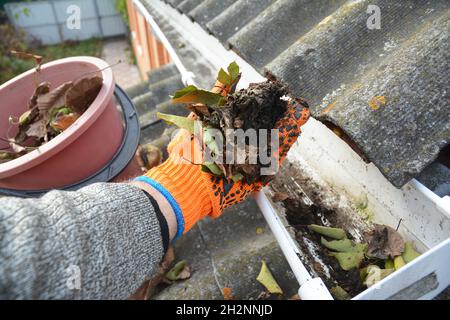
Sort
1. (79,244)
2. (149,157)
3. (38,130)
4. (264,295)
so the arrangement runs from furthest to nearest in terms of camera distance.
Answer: (149,157) → (38,130) → (264,295) → (79,244)

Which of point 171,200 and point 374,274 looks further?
point 171,200

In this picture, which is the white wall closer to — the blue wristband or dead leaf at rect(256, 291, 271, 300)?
the blue wristband

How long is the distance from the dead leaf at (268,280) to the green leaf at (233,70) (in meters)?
0.65

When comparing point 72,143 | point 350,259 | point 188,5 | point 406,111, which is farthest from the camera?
point 188,5

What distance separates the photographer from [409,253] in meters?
0.93

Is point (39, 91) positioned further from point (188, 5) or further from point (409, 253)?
point (409, 253)

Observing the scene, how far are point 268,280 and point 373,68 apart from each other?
Result: 0.75 metres

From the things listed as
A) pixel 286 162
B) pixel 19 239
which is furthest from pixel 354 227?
pixel 19 239

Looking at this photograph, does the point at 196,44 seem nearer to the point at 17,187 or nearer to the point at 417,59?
the point at 17,187

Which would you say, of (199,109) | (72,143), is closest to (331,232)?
(199,109)

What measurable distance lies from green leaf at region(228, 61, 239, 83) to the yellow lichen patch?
0.39m

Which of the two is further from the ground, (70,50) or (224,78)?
(224,78)
